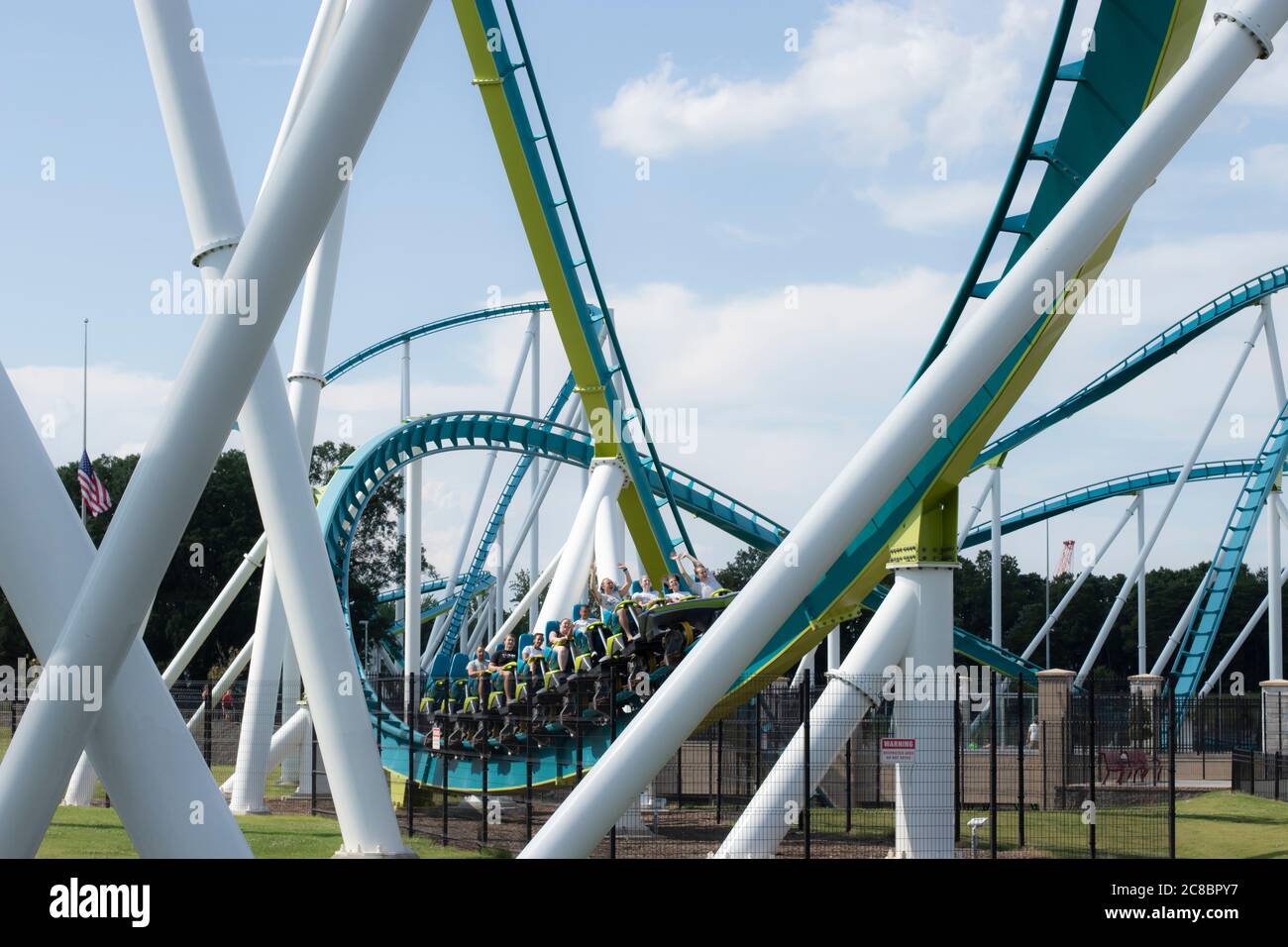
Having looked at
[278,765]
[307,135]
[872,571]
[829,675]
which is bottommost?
[278,765]

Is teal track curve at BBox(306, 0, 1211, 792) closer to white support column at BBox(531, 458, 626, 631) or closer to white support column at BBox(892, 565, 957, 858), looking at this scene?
white support column at BBox(892, 565, 957, 858)

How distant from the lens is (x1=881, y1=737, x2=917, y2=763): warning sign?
Result: 360 inches

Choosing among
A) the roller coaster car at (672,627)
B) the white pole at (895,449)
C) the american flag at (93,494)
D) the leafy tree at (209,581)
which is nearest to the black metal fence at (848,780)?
the roller coaster car at (672,627)

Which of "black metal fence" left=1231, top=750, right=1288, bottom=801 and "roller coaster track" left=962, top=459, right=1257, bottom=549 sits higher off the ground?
"roller coaster track" left=962, top=459, right=1257, bottom=549

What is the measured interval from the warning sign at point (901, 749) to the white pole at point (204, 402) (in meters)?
5.43

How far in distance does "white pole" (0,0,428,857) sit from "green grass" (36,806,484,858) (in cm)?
474

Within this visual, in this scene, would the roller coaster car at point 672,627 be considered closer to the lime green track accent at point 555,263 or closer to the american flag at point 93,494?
the lime green track accent at point 555,263

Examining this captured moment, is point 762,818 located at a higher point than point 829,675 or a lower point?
lower

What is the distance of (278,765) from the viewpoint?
17891 millimetres

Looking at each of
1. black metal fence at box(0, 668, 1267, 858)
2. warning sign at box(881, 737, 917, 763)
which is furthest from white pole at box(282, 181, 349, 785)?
warning sign at box(881, 737, 917, 763)

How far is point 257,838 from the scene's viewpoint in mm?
11281
